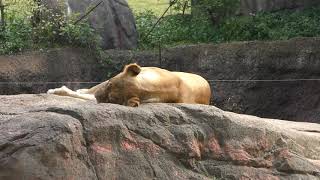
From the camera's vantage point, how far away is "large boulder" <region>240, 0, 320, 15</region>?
54.3 ft

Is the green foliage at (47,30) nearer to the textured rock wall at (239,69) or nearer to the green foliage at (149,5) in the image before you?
the textured rock wall at (239,69)

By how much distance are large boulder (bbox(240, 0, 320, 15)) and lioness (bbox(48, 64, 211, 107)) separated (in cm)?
939

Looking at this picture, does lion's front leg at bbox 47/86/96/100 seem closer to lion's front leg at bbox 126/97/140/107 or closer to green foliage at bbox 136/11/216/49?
lion's front leg at bbox 126/97/140/107

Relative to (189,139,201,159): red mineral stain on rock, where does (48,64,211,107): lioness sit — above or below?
above

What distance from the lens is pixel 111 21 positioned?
15320 mm

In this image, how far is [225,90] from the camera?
44.0 ft

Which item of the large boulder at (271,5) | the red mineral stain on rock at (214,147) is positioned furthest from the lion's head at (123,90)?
the large boulder at (271,5)

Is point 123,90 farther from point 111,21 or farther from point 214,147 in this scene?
point 111,21

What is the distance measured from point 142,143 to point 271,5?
10918 millimetres

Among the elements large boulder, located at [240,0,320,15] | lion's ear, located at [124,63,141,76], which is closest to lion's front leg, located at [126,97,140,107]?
lion's ear, located at [124,63,141,76]

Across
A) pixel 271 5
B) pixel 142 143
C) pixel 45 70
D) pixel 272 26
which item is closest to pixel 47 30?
pixel 45 70

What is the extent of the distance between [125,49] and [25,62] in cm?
323

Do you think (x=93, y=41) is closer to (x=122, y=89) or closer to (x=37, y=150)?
(x=122, y=89)

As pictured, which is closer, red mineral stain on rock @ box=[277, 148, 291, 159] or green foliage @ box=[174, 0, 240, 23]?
red mineral stain on rock @ box=[277, 148, 291, 159]
